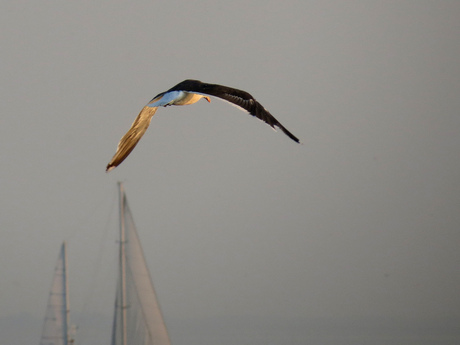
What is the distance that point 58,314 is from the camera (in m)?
52.7

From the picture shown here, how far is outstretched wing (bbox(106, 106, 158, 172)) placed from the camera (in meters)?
16.2

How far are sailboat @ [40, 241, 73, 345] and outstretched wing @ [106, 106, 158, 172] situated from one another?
36455 mm

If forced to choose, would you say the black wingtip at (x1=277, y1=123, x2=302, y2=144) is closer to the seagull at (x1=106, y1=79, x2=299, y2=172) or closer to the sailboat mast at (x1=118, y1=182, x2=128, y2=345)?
the seagull at (x1=106, y1=79, x2=299, y2=172)

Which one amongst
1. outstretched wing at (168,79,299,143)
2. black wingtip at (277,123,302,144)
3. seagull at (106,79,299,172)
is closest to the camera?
black wingtip at (277,123,302,144)

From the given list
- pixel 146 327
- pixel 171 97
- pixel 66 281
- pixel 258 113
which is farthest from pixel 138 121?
pixel 66 281

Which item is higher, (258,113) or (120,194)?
(120,194)

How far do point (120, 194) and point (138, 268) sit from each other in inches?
217

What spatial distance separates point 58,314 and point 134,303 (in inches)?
314

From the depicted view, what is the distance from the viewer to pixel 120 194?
51.1 metres

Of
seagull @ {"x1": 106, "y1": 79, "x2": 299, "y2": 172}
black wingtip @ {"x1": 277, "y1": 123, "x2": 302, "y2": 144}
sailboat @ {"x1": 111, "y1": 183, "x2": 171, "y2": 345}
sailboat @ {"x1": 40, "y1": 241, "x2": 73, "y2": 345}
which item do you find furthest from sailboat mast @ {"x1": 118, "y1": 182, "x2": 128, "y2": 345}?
black wingtip @ {"x1": 277, "y1": 123, "x2": 302, "y2": 144}

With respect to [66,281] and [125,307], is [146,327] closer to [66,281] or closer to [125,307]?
[125,307]

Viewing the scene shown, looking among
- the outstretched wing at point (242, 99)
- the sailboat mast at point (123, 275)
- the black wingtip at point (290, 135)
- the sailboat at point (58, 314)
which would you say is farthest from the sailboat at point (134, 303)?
the black wingtip at point (290, 135)

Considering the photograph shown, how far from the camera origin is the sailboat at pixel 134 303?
1812 inches

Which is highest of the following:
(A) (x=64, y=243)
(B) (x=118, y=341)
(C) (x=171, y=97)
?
(A) (x=64, y=243)
